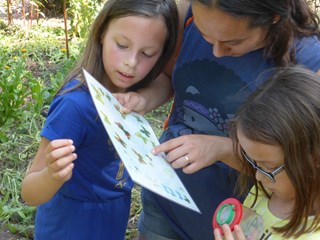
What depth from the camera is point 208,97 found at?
5.87 feet

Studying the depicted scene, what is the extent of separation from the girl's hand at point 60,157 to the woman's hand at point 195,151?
0.81ft

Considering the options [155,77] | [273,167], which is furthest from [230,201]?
[155,77]

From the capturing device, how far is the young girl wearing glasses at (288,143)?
147cm

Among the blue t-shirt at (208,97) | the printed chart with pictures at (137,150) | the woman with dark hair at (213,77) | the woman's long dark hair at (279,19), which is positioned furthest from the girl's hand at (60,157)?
the woman's long dark hair at (279,19)

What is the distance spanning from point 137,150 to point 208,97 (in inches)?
13.2

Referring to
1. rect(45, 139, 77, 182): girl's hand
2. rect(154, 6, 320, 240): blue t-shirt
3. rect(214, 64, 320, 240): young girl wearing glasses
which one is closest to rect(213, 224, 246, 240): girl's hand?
rect(214, 64, 320, 240): young girl wearing glasses

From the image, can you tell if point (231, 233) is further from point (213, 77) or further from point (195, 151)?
point (213, 77)

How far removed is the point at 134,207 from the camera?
3445 millimetres

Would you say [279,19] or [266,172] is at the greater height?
[279,19]

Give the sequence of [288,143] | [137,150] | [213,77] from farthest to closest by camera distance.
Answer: [213,77], [137,150], [288,143]

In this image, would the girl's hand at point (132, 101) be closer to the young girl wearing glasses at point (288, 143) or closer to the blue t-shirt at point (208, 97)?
the blue t-shirt at point (208, 97)

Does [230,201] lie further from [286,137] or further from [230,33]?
[230,33]

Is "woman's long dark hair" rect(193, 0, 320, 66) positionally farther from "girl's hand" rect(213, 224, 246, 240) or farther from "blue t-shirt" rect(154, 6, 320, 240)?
"girl's hand" rect(213, 224, 246, 240)

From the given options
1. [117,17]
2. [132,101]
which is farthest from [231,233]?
[117,17]
